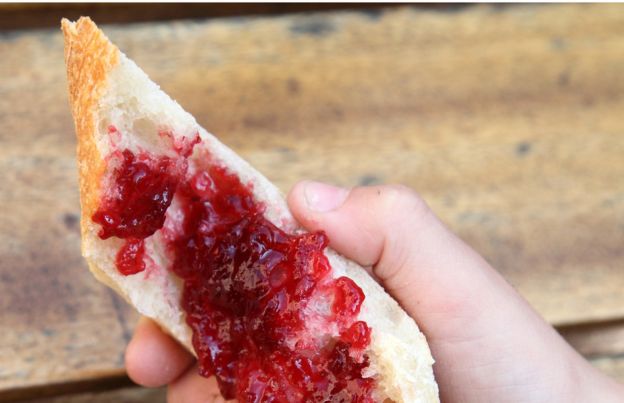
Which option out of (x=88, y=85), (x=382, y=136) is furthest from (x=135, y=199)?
(x=382, y=136)

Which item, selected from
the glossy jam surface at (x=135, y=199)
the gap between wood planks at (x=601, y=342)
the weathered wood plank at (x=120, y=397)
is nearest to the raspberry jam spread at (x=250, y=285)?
the glossy jam surface at (x=135, y=199)

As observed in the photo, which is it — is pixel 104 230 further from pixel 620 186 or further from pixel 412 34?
pixel 620 186

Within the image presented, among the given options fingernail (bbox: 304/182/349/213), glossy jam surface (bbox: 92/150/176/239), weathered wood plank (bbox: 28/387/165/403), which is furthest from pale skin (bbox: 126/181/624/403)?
weathered wood plank (bbox: 28/387/165/403)

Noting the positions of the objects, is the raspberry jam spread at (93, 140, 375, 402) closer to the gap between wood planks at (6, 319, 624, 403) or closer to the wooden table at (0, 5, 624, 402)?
the wooden table at (0, 5, 624, 402)

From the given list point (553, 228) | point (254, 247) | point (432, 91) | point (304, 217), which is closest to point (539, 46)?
point (432, 91)

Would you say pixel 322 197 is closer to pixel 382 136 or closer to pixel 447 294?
pixel 447 294

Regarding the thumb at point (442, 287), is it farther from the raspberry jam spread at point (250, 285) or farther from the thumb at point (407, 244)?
the raspberry jam spread at point (250, 285)

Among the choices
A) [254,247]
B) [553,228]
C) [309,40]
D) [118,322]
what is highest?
[309,40]
